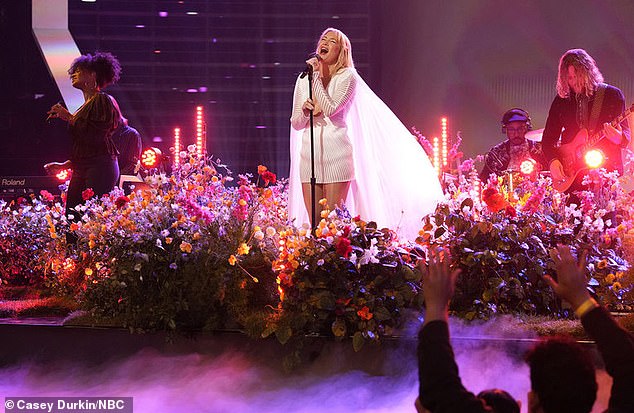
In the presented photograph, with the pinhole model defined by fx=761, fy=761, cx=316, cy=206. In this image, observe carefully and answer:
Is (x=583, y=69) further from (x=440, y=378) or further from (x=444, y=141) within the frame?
(x=440, y=378)

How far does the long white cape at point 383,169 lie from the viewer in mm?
4852

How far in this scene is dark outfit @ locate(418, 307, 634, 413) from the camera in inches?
66.7

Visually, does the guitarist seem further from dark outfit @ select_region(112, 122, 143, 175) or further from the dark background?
dark outfit @ select_region(112, 122, 143, 175)

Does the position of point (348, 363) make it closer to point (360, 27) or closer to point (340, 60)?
point (340, 60)

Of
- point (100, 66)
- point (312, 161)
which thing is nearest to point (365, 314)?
point (312, 161)

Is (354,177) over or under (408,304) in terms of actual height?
over

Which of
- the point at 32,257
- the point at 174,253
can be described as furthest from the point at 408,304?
the point at 32,257

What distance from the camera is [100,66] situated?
5.60m

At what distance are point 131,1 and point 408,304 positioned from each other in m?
7.96

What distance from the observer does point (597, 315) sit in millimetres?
1786

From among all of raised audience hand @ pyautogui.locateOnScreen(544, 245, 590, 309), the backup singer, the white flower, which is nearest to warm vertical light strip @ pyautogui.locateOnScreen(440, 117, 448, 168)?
the backup singer

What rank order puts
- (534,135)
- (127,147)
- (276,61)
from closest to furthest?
(127,147), (534,135), (276,61)

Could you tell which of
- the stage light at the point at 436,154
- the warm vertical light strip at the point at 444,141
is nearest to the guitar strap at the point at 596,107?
the stage light at the point at 436,154

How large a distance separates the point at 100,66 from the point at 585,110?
3428mm
